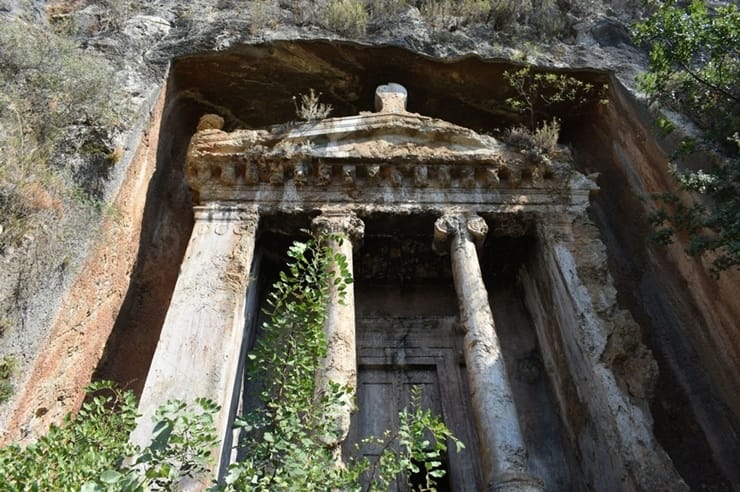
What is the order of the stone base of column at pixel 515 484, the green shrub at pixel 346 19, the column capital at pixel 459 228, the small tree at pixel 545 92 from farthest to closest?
the green shrub at pixel 346 19 < the small tree at pixel 545 92 < the column capital at pixel 459 228 < the stone base of column at pixel 515 484

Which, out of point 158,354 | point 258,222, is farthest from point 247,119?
point 158,354

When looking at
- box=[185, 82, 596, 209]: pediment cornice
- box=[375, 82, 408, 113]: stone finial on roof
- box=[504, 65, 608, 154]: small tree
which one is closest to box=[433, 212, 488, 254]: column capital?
box=[185, 82, 596, 209]: pediment cornice

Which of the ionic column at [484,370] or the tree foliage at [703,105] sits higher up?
the tree foliage at [703,105]

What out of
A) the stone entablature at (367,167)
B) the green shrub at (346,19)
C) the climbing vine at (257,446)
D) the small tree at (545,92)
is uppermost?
the green shrub at (346,19)

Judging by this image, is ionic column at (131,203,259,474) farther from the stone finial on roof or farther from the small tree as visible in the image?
the small tree

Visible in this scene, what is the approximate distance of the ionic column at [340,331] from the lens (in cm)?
496

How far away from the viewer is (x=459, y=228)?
22.6 ft

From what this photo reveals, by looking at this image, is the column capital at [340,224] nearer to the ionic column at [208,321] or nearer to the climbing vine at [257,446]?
the ionic column at [208,321]

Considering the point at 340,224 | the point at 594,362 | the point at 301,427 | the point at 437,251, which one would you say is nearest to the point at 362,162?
the point at 340,224

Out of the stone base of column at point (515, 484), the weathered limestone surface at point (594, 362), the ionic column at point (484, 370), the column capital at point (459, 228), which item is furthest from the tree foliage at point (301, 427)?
the column capital at point (459, 228)

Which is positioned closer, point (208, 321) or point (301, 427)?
point (301, 427)

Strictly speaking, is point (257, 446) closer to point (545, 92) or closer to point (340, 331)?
point (340, 331)

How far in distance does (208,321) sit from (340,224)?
1823mm

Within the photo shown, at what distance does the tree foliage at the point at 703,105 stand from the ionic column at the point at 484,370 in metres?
2.18
